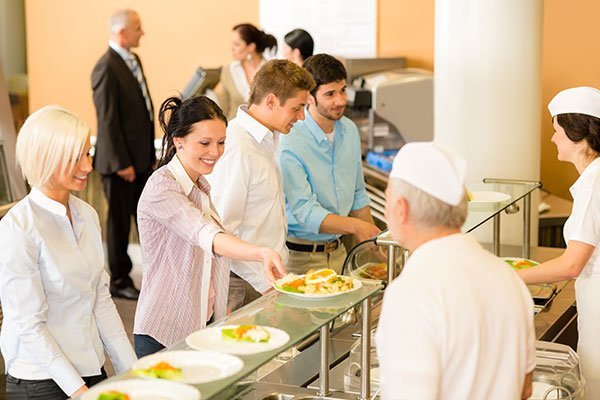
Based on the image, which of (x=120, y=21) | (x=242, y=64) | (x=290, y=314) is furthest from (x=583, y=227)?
(x=242, y=64)

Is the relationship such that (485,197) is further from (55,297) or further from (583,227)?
(55,297)

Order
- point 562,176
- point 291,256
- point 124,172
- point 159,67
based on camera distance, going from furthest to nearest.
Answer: point 159,67, point 562,176, point 124,172, point 291,256

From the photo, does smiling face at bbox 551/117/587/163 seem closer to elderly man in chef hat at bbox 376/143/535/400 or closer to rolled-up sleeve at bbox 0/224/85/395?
elderly man in chef hat at bbox 376/143/535/400

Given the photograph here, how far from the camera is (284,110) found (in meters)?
3.42

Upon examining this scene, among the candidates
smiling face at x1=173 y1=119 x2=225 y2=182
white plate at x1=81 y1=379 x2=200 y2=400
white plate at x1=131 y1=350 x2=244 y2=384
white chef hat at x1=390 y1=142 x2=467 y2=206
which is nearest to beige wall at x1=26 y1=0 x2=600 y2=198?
smiling face at x1=173 y1=119 x2=225 y2=182

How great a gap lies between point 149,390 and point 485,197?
198 cm

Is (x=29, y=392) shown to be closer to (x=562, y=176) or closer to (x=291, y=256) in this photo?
(x=291, y=256)

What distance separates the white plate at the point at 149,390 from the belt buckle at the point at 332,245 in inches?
81.7

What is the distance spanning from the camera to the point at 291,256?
3.95 metres

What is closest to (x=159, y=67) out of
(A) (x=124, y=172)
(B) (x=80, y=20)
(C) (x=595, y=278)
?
(B) (x=80, y=20)

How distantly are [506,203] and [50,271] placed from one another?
1.66 meters

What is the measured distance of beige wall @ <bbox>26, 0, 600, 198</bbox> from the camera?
618 centimetres

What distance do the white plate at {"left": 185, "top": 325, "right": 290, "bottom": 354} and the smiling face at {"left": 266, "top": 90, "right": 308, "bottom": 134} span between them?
1365 mm

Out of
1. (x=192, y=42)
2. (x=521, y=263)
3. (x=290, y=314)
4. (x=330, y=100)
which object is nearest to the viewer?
(x=290, y=314)
